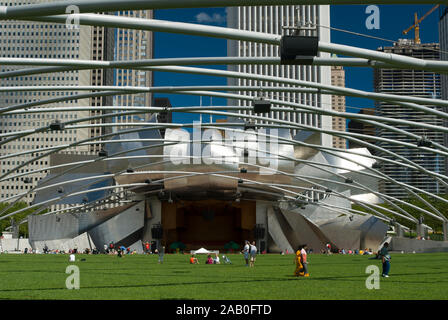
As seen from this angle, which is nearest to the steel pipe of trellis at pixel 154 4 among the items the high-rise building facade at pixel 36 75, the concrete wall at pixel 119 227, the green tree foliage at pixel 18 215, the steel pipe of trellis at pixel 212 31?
the steel pipe of trellis at pixel 212 31

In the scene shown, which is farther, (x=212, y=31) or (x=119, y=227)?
(x=119, y=227)

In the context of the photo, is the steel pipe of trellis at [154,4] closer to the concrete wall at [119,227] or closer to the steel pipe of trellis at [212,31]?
the steel pipe of trellis at [212,31]

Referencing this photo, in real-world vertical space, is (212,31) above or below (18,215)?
above

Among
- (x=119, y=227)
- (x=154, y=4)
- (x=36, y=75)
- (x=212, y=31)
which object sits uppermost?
(x=36, y=75)

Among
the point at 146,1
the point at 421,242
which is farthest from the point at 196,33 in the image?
the point at 421,242

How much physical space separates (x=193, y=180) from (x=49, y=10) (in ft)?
171

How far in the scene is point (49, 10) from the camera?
989 cm

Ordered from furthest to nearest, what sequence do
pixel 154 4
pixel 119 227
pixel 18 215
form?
pixel 18 215 → pixel 119 227 → pixel 154 4

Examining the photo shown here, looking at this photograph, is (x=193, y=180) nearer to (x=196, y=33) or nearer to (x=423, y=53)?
(x=196, y=33)

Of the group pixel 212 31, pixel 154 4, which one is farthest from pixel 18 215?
pixel 154 4

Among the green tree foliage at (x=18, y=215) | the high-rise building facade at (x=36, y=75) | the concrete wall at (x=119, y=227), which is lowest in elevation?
the green tree foliage at (x=18, y=215)

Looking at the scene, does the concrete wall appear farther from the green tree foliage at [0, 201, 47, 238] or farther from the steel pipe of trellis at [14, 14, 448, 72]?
the steel pipe of trellis at [14, 14, 448, 72]

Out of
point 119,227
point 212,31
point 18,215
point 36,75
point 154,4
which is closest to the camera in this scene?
point 154,4

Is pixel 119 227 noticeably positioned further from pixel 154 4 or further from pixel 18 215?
pixel 154 4
